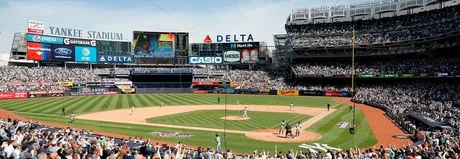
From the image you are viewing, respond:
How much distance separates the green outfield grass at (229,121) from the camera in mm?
33656

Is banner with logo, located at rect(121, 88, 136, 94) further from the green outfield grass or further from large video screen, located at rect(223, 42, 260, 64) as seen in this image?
the green outfield grass

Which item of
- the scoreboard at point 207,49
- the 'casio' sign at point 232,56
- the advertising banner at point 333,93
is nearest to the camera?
the advertising banner at point 333,93

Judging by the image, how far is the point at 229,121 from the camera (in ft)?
120

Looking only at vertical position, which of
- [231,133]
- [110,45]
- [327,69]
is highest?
[110,45]

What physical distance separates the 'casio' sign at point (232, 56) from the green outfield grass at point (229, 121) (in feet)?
170

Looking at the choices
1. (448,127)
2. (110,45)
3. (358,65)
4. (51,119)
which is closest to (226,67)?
(110,45)

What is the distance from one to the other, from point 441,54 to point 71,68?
265 ft


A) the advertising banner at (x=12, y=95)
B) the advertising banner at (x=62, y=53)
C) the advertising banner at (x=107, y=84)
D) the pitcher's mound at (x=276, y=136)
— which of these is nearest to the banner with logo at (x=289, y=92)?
the advertising banner at (x=107, y=84)

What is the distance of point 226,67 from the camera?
104 metres

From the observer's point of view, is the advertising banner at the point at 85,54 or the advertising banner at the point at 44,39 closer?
the advertising banner at the point at 44,39

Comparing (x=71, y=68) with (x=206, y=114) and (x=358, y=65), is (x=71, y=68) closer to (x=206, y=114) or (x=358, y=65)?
(x=206, y=114)

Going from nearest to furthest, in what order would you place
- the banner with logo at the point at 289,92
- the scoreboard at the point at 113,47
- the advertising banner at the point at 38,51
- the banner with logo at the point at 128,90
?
the banner with logo at the point at 289,92
the advertising banner at the point at 38,51
the banner with logo at the point at 128,90
the scoreboard at the point at 113,47

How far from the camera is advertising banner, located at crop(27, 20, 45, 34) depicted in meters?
81.0

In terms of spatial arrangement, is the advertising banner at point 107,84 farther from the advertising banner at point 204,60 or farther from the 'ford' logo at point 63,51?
the advertising banner at point 204,60
